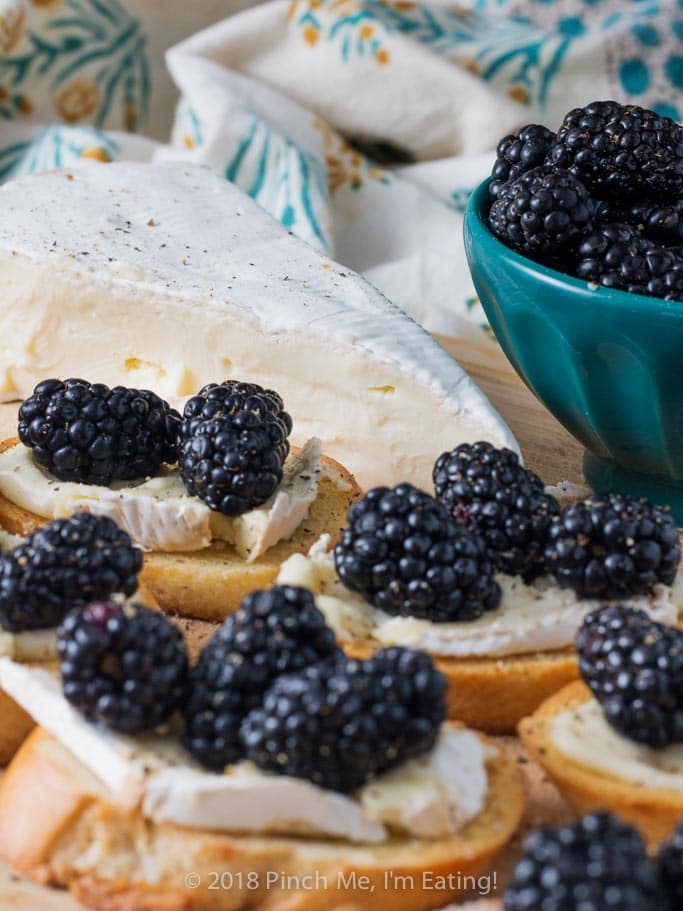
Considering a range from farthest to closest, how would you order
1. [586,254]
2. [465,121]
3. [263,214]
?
[465,121] < [263,214] < [586,254]

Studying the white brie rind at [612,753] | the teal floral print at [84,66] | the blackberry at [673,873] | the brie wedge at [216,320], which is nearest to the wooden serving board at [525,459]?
the white brie rind at [612,753]

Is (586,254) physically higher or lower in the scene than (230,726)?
higher

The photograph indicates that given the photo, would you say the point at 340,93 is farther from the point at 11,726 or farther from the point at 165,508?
the point at 11,726

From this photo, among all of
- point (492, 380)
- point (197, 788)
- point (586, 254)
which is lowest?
point (492, 380)

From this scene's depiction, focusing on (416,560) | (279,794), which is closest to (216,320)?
(416,560)

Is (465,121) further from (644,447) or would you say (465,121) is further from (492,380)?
(644,447)

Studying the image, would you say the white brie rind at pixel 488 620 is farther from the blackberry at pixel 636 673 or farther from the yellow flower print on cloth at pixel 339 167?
the yellow flower print on cloth at pixel 339 167

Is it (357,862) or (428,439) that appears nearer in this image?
(357,862)

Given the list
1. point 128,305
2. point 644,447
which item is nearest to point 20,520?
point 128,305
